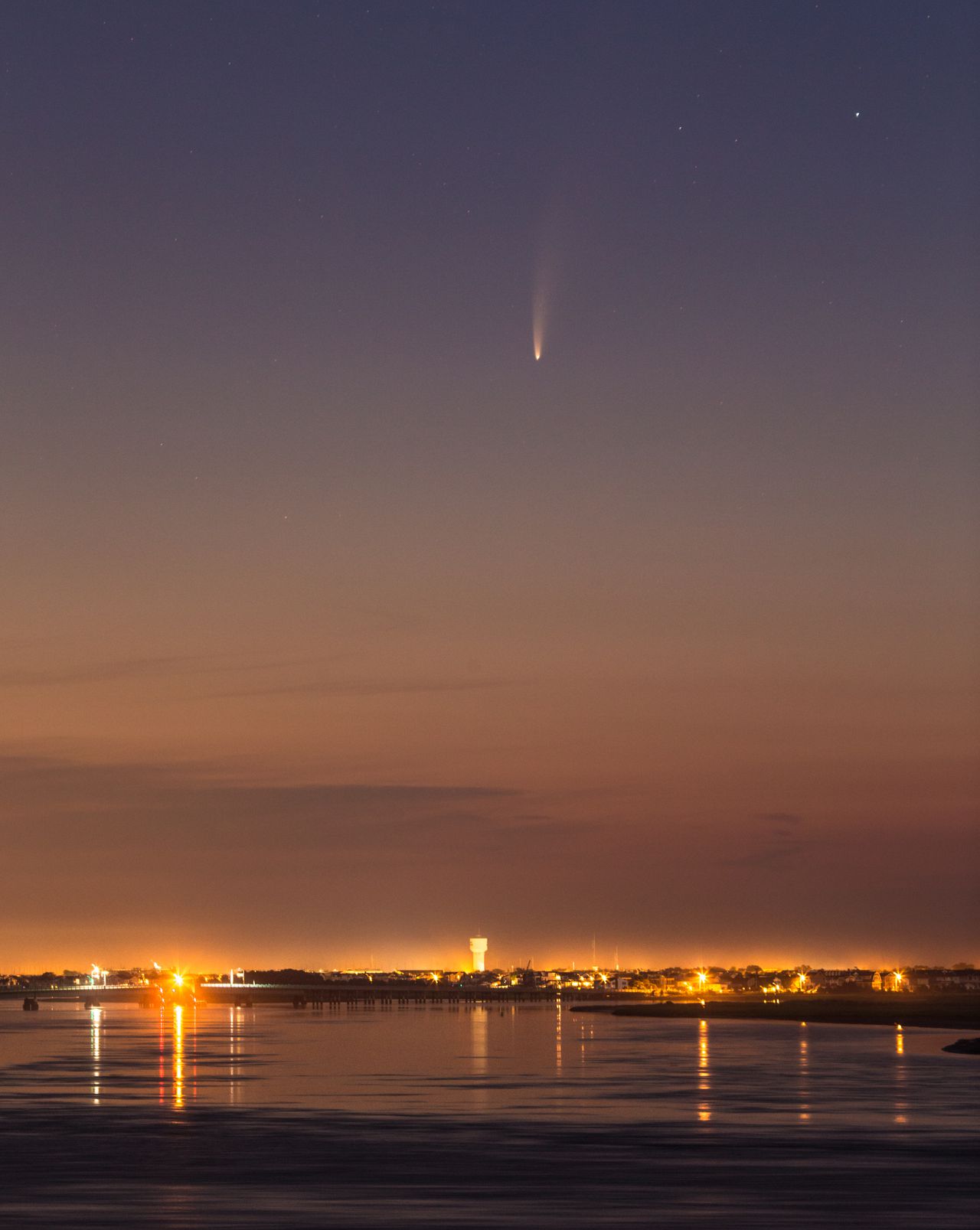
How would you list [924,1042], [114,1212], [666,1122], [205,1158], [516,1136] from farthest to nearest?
[924,1042] < [666,1122] < [516,1136] < [205,1158] < [114,1212]

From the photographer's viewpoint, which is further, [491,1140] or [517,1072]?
[517,1072]

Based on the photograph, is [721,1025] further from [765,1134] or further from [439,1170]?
[439,1170]

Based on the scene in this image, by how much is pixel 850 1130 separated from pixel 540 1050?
60719 mm

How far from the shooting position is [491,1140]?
52.2 m

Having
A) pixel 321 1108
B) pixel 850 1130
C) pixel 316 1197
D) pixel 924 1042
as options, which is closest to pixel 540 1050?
pixel 924 1042

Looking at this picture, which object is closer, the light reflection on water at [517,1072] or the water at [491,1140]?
the water at [491,1140]

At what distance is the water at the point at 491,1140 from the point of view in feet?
124

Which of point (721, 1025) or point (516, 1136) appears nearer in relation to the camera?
point (516, 1136)

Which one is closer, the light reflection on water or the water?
the water

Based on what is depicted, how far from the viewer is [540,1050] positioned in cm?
11406

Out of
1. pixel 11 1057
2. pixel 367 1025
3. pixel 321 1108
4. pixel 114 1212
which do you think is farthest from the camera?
pixel 367 1025

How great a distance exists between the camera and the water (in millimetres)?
37906

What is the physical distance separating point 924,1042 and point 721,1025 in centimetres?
4563

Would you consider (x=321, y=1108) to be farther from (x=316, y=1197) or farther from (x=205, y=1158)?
(x=316, y=1197)
